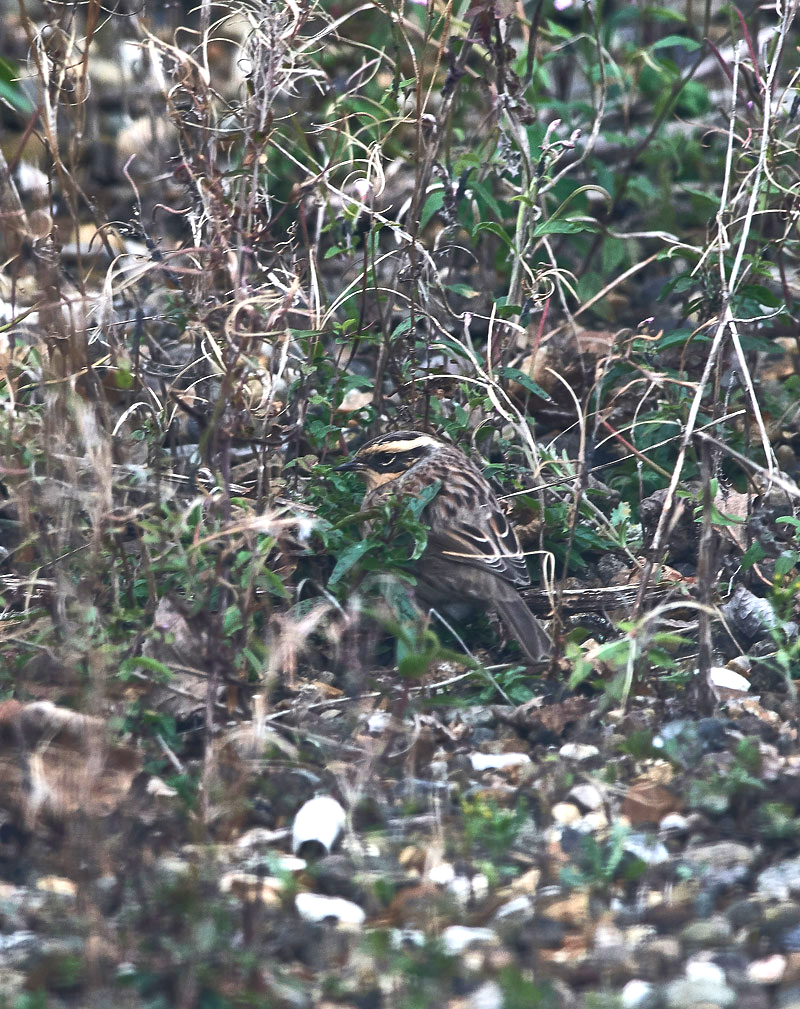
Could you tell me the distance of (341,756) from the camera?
12.0 ft

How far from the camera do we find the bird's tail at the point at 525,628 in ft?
13.9

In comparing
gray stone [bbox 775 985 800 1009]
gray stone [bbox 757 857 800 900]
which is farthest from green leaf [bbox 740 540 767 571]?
gray stone [bbox 775 985 800 1009]

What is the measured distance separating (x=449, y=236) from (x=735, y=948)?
11.1ft

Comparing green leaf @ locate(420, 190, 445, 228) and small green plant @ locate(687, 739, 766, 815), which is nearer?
small green plant @ locate(687, 739, 766, 815)

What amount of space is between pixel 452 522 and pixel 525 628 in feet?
1.65

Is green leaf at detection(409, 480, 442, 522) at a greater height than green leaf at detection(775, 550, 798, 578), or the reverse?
green leaf at detection(409, 480, 442, 522)

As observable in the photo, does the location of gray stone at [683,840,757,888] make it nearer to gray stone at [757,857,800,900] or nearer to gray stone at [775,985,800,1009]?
gray stone at [757,857,800,900]

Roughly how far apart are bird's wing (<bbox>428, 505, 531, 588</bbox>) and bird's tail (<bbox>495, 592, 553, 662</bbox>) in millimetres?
107

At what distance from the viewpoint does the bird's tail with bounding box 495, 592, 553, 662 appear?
4.24 metres

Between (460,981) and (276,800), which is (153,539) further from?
(460,981)

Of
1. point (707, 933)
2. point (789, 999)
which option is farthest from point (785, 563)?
point (789, 999)

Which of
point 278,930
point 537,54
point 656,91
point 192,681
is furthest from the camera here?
point 656,91

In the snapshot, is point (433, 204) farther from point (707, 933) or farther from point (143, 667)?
point (707, 933)

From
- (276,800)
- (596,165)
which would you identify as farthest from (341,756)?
(596,165)
